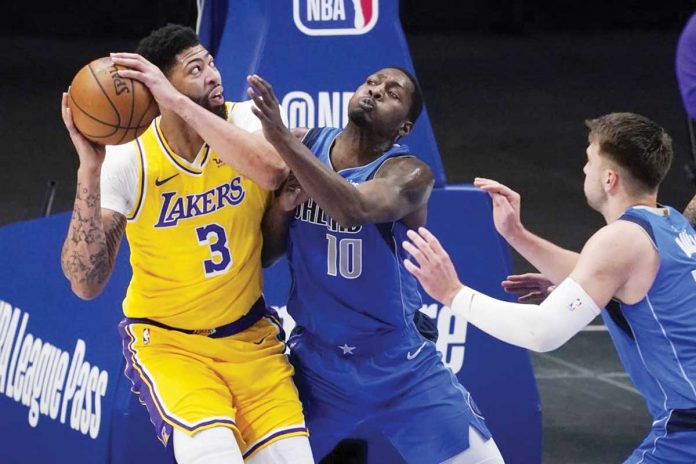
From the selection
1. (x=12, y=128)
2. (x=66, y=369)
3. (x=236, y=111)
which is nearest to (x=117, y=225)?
(x=236, y=111)

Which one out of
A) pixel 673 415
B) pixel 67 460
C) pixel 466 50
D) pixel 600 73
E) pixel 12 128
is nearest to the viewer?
pixel 673 415

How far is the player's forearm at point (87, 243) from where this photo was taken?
16.2 ft

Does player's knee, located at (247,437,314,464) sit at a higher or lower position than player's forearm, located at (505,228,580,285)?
lower

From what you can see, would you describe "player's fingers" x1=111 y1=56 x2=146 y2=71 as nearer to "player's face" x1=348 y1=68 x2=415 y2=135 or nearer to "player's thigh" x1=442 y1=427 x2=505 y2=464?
"player's face" x1=348 y1=68 x2=415 y2=135

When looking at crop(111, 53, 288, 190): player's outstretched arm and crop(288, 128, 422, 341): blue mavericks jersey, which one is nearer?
crop(111, 53, 288, 190): player's outstretched arm

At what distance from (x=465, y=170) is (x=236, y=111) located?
29.4ft

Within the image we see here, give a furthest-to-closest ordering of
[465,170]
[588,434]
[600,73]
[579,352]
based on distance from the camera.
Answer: [600,73], [465,170], [579,352], [588,434]

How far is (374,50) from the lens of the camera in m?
6.54

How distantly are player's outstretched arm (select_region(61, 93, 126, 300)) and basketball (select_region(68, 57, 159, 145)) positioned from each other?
7cm

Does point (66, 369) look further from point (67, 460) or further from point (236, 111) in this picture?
point (236, 111)

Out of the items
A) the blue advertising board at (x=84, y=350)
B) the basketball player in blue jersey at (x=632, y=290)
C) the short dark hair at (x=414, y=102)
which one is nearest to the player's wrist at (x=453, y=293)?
the basketball player in blue jersey at (x=632, y=290)

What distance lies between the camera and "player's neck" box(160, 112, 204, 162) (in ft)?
17.4

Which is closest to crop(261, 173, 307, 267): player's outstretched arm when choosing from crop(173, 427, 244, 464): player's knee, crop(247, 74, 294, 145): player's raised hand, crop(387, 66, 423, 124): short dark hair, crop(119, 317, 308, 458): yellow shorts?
crop(119, 317, 308, 458): yellow shorts

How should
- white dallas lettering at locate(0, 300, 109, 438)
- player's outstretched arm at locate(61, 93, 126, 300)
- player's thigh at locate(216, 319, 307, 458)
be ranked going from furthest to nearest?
white dallas lettering at locate(0, 300, 109, 438), player's thigh at locate(216, 319, 307, 458), player's outstretched arm at locate(61, 93, 126, 300)
